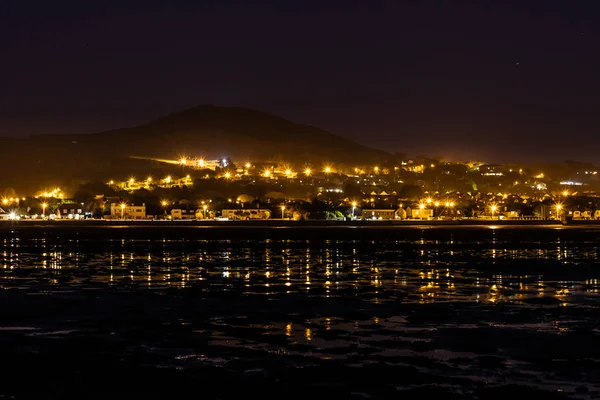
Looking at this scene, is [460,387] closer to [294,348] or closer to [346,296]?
[294,348]

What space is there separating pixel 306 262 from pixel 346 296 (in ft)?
43.3

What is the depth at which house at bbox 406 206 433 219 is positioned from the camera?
444ft

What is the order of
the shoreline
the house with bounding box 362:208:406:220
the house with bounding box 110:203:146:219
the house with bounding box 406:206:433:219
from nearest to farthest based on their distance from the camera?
the shoreline
the house with bounding box 362:208:406:220
the house with bounding box 110:203:146:219
the house with bounding box 406:206:433:219

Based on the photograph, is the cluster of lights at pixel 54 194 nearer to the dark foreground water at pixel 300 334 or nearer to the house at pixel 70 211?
the house at pixel 70 211

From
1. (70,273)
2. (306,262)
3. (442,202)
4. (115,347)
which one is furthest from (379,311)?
(442,202)

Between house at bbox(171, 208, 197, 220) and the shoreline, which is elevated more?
house at bbox(171, 208, 197, 220)

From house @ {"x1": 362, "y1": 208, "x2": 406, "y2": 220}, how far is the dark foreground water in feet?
329

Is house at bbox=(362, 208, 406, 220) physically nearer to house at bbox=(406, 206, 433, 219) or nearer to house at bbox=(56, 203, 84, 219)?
house at bbox=(406, 206, 433, 219)

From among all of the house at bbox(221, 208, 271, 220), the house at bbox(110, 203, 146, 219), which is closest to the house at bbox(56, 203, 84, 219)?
the house at bbox(110, 203, 146, 219)

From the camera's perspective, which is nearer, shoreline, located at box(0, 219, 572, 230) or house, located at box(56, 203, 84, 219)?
shoreline, located at box(0, 219, 572, 230)

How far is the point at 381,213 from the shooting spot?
13100cm

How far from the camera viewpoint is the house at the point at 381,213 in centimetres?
12950

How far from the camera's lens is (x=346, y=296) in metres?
21.5

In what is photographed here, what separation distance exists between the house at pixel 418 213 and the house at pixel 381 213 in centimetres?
261
